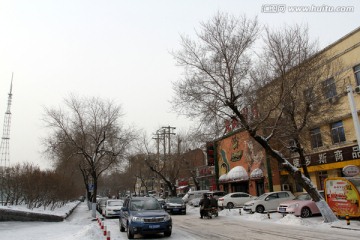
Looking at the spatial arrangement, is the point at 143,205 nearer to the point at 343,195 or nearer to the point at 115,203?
the point at 343,195

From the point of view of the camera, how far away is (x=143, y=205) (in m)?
13.7

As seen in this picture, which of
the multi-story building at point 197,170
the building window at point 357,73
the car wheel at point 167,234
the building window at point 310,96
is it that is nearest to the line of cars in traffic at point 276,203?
the building window at point 310,96

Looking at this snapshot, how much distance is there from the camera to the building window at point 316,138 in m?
26.4

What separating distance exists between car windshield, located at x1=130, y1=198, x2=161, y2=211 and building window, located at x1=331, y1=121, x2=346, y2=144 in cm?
1674

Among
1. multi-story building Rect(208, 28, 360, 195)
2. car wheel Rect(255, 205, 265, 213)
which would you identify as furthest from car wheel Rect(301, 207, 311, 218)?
multi-story building Rect(208, 28, 360, 195)

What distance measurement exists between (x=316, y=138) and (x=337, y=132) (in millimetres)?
2632

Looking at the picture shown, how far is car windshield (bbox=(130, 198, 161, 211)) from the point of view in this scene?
13501mm

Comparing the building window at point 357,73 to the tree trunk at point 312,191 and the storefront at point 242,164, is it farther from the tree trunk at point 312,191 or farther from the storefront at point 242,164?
the storefront at point 242,164

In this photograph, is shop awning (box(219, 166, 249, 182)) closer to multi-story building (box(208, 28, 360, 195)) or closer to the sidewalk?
multi-story building (box(208, 28, 360, 195))

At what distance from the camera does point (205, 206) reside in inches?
851

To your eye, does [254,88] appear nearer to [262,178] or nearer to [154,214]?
[154,214]

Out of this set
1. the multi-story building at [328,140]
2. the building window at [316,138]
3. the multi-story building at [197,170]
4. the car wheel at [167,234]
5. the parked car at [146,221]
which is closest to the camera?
the parked car at [146,221]

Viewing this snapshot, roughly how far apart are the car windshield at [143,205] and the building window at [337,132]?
54.9 ft

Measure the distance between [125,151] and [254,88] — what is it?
1986 cm
